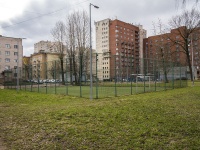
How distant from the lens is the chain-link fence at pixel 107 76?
50.7 ft

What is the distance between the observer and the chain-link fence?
15.5 m

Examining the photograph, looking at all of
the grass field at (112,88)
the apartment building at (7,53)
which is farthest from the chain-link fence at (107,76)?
the apartment building at (7,53)

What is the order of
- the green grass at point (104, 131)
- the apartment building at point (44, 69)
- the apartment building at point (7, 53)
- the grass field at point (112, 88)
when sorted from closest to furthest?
the green grass at point (104, 131), the grass field at point (112, 88), the apartment building at point (44, 69), the apartment building at point (7, 53)

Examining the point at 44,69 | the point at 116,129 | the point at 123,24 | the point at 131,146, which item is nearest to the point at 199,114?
the point at 116,129

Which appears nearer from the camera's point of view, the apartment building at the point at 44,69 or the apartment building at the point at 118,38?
the apartment building at the point at 44,69

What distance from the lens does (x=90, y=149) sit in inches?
146

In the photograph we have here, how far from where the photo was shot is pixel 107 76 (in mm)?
15688

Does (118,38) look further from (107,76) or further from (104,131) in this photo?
(104,131)

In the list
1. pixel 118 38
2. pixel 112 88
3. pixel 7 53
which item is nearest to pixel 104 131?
pixel 112 88

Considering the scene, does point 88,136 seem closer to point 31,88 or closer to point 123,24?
point 31,88

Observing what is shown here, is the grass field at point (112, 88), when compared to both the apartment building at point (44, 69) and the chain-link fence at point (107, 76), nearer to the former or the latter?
the chain-link fence at point (107, 76)

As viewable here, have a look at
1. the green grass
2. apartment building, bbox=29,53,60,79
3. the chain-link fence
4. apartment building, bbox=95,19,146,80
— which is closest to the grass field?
the chain-link fence

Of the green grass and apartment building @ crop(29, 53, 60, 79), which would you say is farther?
apartment building @ crop(29, 53, 60, 79)

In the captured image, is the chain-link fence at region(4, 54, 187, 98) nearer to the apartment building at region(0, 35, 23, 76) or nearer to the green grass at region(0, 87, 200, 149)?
the green grass at region(0, 87, 200, 149)
